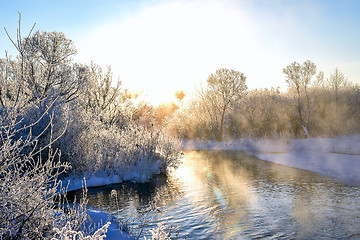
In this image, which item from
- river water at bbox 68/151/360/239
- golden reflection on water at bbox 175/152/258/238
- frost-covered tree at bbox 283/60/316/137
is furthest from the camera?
frost-covered tree at bbox 283/60/316/137

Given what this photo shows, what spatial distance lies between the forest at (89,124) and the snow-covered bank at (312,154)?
489 centimetres

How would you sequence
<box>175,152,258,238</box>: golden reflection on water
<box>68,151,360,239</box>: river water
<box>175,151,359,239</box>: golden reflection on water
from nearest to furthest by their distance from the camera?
<box>68,151,360,239</box>: river water → <box>175,151,359,239</box>: golden reflection on water → <box>175,152,258,238</box>: golden reflection on water

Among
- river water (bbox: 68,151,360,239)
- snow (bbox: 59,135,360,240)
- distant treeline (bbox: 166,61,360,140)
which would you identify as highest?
distant treeline (bbox: 166,61,360,140)

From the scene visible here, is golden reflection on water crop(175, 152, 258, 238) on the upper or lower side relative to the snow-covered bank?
lower

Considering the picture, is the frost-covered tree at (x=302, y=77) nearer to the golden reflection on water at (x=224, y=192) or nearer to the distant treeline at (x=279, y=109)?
the distant treeline at (x=279, y=109)

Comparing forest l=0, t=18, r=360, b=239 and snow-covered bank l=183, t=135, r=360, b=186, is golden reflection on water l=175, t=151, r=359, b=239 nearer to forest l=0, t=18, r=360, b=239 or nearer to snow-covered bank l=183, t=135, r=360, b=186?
snow-covered bank l=183, t=135, r=360, b=186

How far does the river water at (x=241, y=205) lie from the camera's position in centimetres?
714

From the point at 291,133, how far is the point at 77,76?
28386 millimetres

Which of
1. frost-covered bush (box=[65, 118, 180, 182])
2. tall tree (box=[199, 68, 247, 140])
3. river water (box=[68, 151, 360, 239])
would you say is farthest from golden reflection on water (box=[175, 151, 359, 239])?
tall tree (box=[199, 68, 247, 140])

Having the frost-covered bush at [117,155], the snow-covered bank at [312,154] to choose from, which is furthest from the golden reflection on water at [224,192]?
the snow-covered bank at [312,154]

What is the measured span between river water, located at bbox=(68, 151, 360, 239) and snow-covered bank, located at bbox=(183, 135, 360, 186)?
156cm

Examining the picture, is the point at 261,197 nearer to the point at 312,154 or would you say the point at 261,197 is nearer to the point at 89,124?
the point at 89,124

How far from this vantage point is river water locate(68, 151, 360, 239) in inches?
281

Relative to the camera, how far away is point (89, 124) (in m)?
15.0
